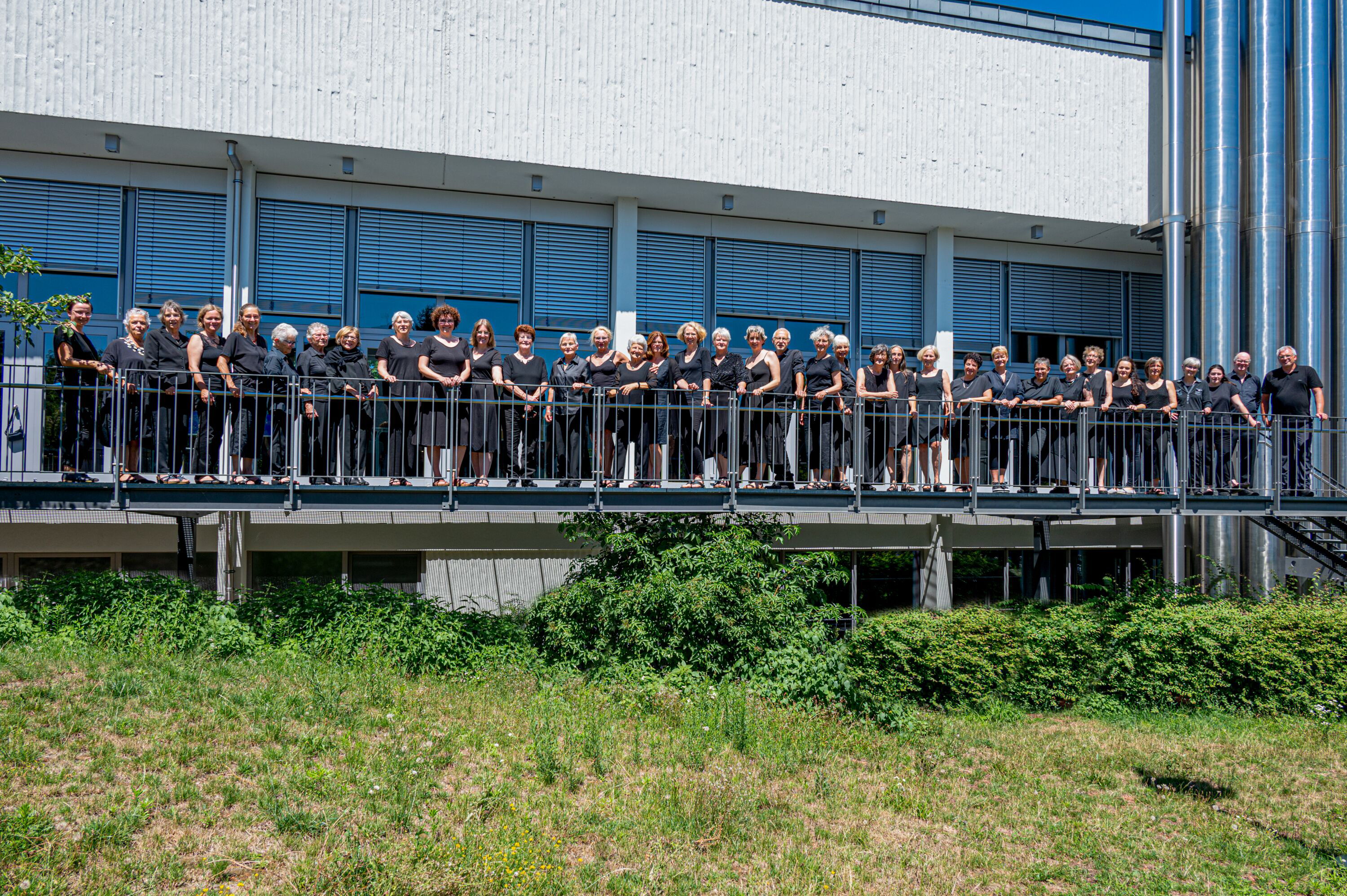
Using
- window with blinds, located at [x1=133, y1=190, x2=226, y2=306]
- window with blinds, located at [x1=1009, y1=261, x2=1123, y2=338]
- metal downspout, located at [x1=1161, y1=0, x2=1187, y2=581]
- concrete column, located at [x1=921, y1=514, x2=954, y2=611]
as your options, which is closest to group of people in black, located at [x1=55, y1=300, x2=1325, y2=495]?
window with blinds, located at [x1=133, y1=190, x2=226, y2=306]

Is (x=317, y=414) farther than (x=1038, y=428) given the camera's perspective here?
No

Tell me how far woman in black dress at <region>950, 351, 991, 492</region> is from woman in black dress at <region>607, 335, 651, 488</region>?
344cm

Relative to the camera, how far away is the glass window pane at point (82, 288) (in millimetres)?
12180

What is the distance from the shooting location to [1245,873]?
6.59m

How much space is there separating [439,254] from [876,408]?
656 cm

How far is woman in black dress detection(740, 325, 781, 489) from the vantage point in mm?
9914

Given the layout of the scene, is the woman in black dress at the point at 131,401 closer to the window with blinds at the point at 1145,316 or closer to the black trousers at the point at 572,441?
the black trousers at the point at 572,441

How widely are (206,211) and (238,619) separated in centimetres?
618

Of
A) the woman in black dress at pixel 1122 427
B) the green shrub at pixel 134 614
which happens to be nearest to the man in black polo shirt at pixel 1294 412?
the woman in black dress at pixel 1122 427

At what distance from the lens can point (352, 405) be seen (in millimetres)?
9047

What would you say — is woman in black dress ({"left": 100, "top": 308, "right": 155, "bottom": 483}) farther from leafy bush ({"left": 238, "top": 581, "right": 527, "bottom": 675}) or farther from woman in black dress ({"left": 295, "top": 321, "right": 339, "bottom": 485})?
leafy bush ({"left": 238, "top": 581, "right": 527, "bottom": 675})

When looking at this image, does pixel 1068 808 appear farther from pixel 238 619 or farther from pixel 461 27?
pixel 461 27

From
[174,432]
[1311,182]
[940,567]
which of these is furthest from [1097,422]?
[174,432]

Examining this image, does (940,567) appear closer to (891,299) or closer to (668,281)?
(891,299)
